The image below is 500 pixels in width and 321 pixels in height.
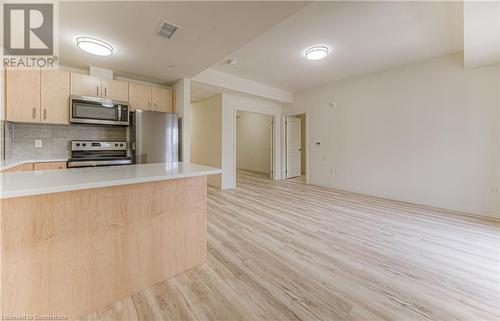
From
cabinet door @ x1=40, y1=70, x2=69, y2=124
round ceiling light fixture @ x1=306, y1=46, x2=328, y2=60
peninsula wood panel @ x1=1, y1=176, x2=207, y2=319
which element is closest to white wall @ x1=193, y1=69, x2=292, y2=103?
round ceiling light fixture @ x1=306, y1=46, x2=328, y2=60

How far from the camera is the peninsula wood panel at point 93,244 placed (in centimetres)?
113

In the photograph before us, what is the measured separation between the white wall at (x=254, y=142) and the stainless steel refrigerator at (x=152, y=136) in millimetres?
4117

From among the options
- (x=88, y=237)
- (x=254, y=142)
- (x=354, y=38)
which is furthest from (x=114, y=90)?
(x=254, y=142)

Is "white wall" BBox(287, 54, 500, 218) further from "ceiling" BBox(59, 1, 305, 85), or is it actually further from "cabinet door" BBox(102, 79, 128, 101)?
"cabinet door" BBox(102, 79, 128, 101)

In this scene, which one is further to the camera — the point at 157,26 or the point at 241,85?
the point at 241,85

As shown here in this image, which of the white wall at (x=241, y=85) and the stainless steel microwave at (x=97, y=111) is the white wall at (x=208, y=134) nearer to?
the white wall at (x=241, y=85)

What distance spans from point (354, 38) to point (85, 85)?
13.5 ft

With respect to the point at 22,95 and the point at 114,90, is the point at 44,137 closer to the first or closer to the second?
the point at 22,95

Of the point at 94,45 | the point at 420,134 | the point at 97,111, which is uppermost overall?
the point at 94,45

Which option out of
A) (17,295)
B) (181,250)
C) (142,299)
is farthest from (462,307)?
(17,295)

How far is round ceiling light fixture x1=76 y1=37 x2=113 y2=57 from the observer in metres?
2.43

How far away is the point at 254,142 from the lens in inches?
316

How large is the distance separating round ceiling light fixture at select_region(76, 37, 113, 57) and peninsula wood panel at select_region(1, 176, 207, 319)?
7.22ft

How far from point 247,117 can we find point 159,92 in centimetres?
479
